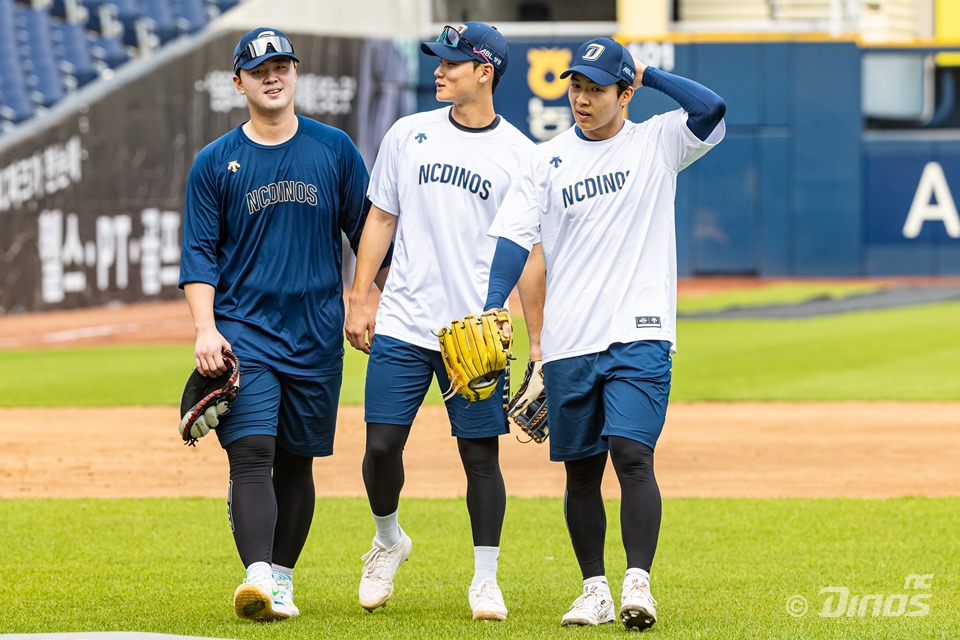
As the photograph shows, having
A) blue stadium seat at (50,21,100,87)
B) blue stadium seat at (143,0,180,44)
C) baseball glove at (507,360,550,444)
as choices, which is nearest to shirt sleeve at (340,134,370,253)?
baseball glove at (507,360,550,444)

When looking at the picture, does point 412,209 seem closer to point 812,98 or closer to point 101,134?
point 101,134

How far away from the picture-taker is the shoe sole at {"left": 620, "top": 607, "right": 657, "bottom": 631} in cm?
441

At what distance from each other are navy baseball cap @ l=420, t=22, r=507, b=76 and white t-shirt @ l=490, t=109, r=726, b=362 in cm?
51

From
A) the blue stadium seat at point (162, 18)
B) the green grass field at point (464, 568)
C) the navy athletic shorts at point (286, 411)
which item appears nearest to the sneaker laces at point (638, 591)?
the green grass field at point (464, 568)

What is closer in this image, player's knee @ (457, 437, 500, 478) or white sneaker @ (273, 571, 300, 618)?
white sneaker @ (273, 571, 300, 618)

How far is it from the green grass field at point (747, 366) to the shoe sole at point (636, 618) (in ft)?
29.9

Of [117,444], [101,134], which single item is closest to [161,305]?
[101,134]

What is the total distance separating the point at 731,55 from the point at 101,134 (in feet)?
39.8

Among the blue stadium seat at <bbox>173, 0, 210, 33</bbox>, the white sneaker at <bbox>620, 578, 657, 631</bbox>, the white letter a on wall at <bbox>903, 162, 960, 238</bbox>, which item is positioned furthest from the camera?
the white letter a on wall at <bbox>903, 162, 960, 238</bbox>

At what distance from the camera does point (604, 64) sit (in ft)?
15.5

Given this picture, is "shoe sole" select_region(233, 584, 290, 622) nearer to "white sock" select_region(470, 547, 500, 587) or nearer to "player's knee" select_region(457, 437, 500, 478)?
"white sock" select_region(470, 547, 500, 587)

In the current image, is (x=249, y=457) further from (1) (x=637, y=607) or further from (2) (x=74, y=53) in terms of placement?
(2) (x=74, y=53)

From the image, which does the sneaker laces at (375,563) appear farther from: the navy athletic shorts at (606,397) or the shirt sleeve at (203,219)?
the shirt sleeve at (203,219)

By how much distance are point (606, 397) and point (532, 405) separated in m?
0.48
